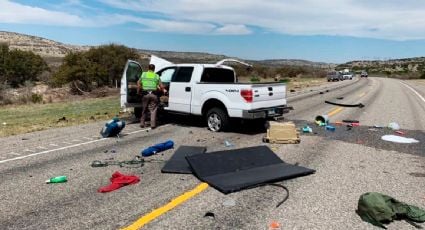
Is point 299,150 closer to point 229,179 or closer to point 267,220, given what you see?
point 229,179

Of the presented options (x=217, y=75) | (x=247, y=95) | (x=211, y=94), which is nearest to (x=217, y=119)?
(x=211, y=94)

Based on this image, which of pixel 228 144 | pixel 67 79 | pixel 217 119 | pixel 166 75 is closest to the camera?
pixel 228 144

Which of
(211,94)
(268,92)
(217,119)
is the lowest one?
(217,119)

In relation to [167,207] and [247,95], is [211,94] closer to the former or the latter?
[247,95]

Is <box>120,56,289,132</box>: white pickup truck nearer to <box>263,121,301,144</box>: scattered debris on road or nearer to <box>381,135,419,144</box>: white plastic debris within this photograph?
<box>263,121,301,144</box>: scattered debris on road

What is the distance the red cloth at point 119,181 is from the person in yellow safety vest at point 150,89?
6.27 m

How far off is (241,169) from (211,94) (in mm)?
5128

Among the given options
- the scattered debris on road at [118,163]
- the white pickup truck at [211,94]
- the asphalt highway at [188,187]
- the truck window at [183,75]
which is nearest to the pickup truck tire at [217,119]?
the white pickup truck at [211,94]

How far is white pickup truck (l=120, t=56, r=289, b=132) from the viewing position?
11820 mm

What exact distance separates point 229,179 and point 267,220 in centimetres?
177

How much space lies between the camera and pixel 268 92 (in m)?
12.2

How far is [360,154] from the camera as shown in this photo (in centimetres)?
930

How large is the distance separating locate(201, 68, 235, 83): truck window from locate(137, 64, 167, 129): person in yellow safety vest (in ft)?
4.86

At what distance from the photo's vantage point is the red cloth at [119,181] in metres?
6.60
